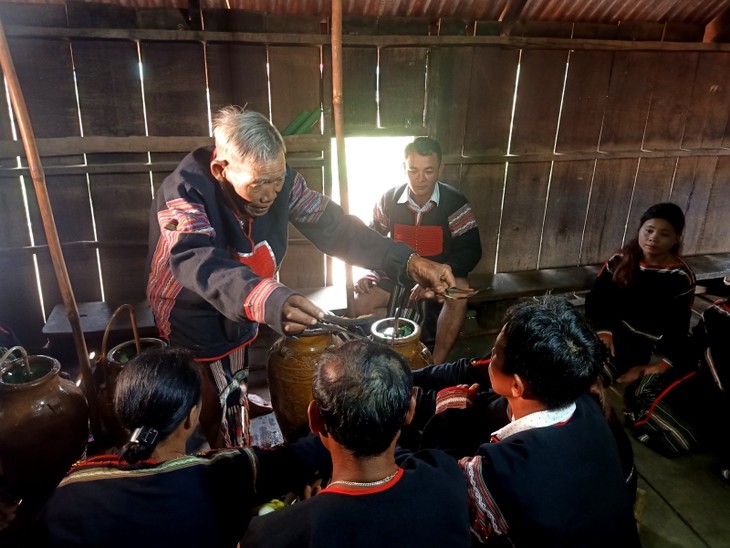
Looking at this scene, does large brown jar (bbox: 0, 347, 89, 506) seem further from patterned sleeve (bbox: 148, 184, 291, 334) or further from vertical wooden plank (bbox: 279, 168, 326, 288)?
vertical wooden plank (bbox: 279, 168, 326, 288)

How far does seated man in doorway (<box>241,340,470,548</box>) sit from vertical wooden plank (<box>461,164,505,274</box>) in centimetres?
415

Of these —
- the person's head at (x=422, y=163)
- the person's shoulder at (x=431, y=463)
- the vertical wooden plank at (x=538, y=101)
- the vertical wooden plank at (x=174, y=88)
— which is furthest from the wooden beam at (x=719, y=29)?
the person's shoulder at (x=431, y=463)

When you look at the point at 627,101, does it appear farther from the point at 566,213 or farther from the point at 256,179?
the point at 256,179

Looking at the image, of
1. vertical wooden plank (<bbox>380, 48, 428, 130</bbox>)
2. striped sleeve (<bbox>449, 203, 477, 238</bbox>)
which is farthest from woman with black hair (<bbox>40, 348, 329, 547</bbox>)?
vertical wooden plank (<bbox>380, 48, 428, 130</bbox>)

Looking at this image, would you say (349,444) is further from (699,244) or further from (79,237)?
(699,244)

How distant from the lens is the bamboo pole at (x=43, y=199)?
107 inches

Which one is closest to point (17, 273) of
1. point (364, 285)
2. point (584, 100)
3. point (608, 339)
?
point (364, 285)

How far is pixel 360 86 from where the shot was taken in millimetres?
4906

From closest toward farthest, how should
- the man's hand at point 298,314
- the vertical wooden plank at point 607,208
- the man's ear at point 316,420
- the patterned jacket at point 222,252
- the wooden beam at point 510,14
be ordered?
the man's ear at point 316,420, the man's hand at point 298,314, the patterned jacket at point 222,252, the wooden beam at point 510,14, the vertical wooden plank at point 607,208

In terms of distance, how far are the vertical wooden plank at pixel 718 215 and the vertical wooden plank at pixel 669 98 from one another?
813mm

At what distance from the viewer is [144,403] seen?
194cm

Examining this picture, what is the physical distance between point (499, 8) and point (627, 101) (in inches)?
76.9

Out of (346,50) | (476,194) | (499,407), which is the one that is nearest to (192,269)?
(499,407)

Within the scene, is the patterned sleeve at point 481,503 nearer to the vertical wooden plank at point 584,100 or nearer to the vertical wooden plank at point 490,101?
the vertical wooden plank at point 490,101
